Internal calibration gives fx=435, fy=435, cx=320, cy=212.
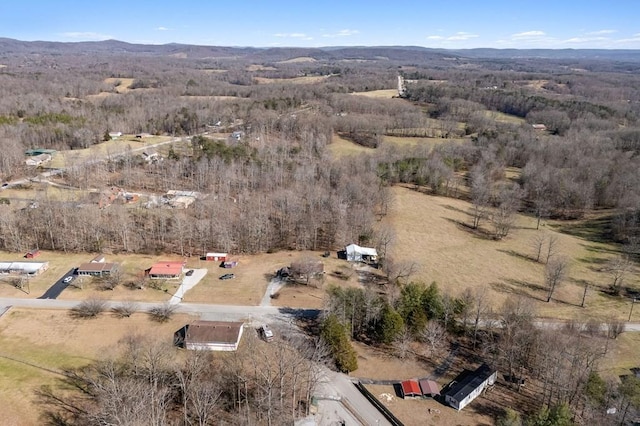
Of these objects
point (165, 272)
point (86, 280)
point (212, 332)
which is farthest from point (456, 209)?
point (86, 280)

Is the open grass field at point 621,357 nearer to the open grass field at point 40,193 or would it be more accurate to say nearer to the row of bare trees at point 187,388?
the row of bare trees at point 187,388

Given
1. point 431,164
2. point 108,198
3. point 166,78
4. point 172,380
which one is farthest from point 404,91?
point 172,380

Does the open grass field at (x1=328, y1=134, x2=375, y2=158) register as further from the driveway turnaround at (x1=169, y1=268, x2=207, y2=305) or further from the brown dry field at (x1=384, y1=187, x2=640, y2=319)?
the driveway turnaround at (x1=169, y1=268, x2=207, y2=305)

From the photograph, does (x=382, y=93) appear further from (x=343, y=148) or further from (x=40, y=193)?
(x=40, y=193)

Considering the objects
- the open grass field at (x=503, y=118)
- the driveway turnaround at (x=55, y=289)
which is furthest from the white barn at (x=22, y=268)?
the open grass field at (x=503, y=118)

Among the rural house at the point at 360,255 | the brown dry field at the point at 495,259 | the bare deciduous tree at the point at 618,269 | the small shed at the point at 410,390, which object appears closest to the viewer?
the small shed at the point at 410,390

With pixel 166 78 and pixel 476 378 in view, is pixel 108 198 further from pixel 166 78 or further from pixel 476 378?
pixel 166 78

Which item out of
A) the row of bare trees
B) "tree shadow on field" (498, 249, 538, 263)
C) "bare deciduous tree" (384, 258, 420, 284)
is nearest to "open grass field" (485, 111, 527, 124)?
"tree shadow on field" (498, 249, 538, 263)

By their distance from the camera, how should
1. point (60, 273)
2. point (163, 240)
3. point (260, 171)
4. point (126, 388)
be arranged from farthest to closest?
point (260, 171) → point (163, 240) → point (60, 273) → point (126, 388)
